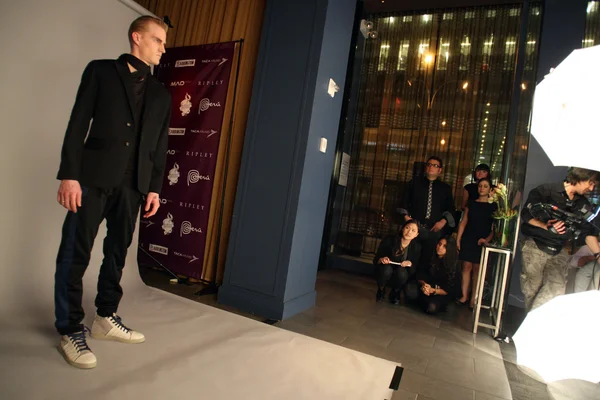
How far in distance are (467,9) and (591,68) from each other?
130 inches

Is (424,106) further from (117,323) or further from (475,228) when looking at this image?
(117,323)

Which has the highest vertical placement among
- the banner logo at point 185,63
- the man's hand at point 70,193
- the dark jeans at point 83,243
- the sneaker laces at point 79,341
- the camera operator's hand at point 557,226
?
the banner logo at point 185,63

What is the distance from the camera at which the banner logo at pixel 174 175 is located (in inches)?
141

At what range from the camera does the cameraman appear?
2777 millimetres

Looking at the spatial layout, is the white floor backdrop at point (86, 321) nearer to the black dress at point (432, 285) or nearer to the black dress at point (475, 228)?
the black dress at point (432, 285)

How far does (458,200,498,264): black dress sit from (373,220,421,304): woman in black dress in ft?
1.61

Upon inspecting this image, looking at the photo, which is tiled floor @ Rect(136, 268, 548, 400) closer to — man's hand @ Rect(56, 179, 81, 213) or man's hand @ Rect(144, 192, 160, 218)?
man's hand @ Rect(144, 192, 160, 218)

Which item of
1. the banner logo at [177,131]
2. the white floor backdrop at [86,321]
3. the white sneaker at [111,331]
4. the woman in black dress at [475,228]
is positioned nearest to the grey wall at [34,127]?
the white floor backdrop at [86,321]

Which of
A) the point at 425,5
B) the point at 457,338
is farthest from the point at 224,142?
the point at 425,5

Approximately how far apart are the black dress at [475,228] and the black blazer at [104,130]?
123 inches

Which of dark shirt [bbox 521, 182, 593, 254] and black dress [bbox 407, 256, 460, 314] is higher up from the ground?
dark shirt [bbox 521, 182, 593, 254]

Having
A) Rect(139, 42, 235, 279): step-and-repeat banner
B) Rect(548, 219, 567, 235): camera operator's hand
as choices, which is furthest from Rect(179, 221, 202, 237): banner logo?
Rect(548, 219, 567, 235): camera operator's hand

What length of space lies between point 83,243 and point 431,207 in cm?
338

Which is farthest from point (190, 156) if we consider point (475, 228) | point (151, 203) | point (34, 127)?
point (475, 228)
